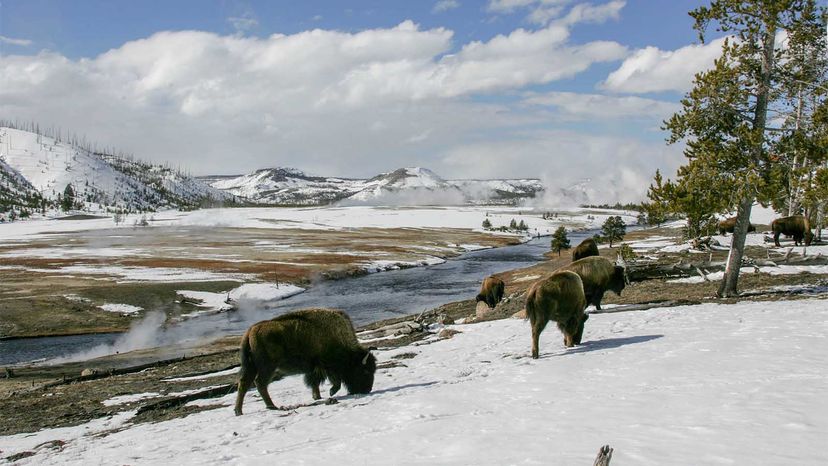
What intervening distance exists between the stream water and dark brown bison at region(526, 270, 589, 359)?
23.2 metres

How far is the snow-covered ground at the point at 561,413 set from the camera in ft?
19.8

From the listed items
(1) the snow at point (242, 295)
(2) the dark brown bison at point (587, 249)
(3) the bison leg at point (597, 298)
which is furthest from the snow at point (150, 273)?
(3) the bison leg at point (597, 298)

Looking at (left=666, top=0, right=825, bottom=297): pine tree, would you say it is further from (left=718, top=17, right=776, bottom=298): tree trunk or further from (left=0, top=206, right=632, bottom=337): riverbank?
(left=0, top=206, right=632, bottom=337): riverbank

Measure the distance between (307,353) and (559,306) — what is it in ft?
21.0

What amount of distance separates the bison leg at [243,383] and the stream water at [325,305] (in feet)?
80.6

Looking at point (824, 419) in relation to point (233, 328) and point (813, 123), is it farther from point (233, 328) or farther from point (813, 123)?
point (233, 328)

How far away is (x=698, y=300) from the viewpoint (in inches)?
698

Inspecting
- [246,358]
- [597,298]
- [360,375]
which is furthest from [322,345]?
[597,298]

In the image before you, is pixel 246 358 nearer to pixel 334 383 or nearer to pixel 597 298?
pixel 334 383

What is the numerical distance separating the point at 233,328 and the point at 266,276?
21.7 metres

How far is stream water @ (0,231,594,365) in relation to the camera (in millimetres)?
32500

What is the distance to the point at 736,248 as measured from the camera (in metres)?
17.5

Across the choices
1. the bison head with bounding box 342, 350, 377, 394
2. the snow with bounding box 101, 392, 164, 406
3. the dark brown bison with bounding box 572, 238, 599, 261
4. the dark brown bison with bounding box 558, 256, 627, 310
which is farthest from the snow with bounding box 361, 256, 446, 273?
the bison head with bounding box 342, 350, 377, 394

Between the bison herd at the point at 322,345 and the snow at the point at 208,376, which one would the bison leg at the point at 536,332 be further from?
the snow at the point at 208,376
